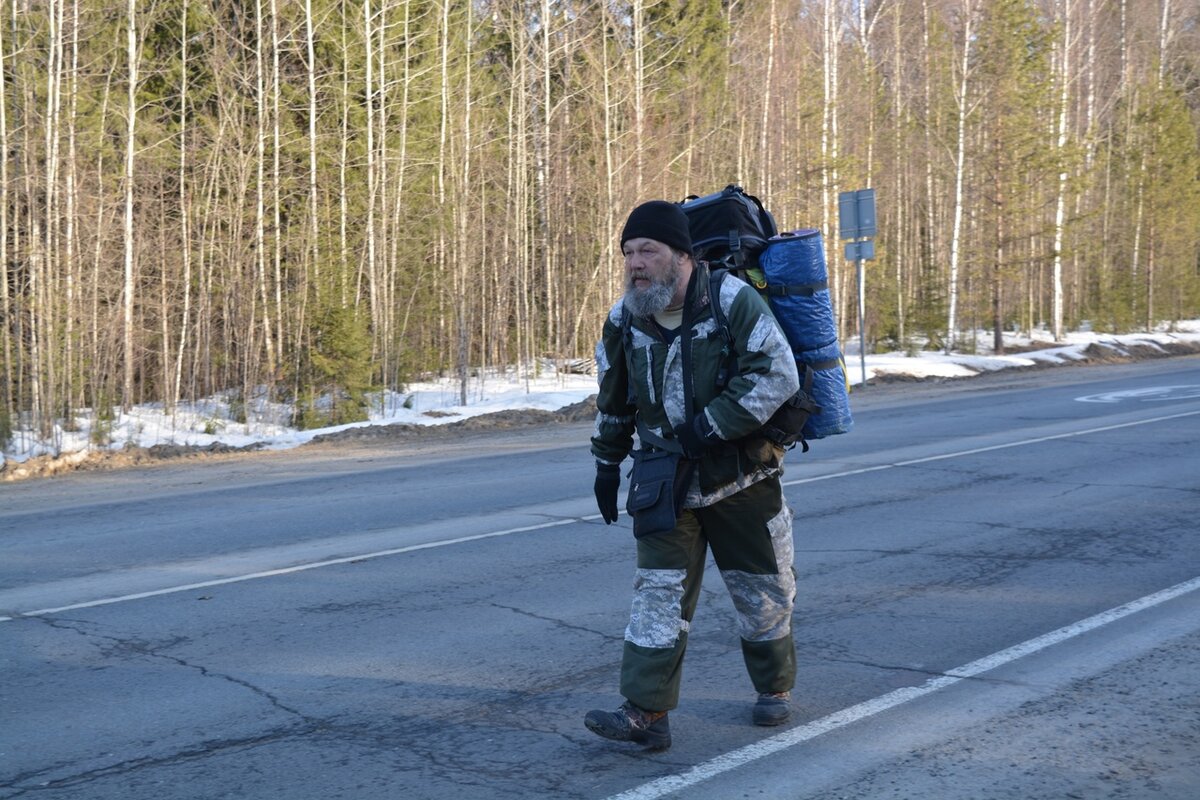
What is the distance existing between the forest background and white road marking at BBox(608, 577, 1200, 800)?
1382 centimetres

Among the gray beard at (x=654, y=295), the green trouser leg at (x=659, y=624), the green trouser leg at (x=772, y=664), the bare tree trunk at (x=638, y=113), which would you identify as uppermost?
the bare tree trunk at (x=638, y=113)

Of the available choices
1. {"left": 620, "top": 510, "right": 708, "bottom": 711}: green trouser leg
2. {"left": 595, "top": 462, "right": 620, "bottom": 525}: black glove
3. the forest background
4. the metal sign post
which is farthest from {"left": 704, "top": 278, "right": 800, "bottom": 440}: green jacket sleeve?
the metal sign post

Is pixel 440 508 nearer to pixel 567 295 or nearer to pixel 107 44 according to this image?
pixel 107 44

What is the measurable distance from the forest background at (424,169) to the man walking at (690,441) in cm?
1362

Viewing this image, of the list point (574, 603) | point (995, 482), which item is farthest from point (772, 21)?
point (574, 603)

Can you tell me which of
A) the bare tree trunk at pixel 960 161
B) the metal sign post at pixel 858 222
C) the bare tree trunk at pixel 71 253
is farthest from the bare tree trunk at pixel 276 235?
the bare tree trunk at pixel 960 161

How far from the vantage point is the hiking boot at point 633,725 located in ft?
14.8

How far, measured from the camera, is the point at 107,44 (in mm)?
20859

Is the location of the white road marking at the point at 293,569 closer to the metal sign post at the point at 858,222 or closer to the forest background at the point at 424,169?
the forest background at the point at 424,169

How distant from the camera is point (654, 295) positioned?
4516 mm

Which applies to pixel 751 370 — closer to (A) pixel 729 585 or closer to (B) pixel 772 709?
(A) pixel 729 585

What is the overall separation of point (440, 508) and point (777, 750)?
6.24 m

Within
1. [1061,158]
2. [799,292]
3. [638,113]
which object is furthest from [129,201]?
[1061,158]

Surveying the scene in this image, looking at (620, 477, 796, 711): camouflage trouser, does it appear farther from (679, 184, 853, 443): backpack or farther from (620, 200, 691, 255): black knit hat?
(620, 200, 691, 255): black knit hat
